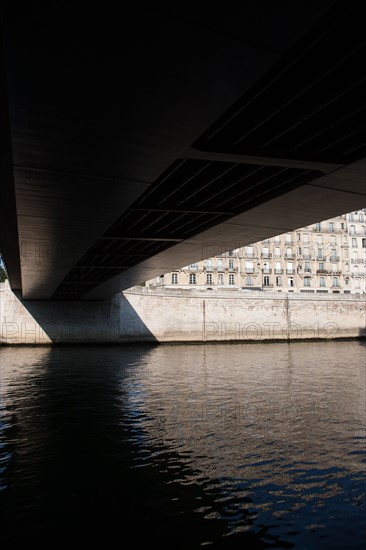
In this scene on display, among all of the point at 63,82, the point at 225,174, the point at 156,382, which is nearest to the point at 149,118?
the point at 63,82

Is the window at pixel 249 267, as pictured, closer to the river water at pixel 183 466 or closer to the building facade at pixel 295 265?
the building facade at pixel 295 265

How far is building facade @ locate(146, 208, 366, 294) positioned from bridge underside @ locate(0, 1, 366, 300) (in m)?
58.9

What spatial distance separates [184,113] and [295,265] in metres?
74.4

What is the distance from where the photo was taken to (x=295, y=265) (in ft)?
259

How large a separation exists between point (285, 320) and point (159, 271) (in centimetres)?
3316

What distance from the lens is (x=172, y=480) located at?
9.46m

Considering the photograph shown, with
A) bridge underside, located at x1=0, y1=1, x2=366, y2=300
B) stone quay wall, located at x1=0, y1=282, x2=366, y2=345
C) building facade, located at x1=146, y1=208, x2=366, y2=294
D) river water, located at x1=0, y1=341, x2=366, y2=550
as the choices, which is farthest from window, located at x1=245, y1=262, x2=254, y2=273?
Answer: bridge underside, located at x1=0, y1=1, x2=366, y2=300

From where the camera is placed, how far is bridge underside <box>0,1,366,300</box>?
195 inches

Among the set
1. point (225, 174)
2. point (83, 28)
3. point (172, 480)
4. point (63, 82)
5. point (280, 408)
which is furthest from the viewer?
point (280, 408)

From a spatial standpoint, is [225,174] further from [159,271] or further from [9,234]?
[159,271]

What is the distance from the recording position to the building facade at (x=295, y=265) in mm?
74812

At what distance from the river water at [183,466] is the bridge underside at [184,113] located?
6.19 metres

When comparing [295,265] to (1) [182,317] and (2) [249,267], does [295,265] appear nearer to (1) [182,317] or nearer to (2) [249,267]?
(2) [249,267]

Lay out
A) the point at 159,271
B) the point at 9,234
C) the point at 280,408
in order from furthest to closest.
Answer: the point at 159,271, the point at 9,234, the point at 280,408
